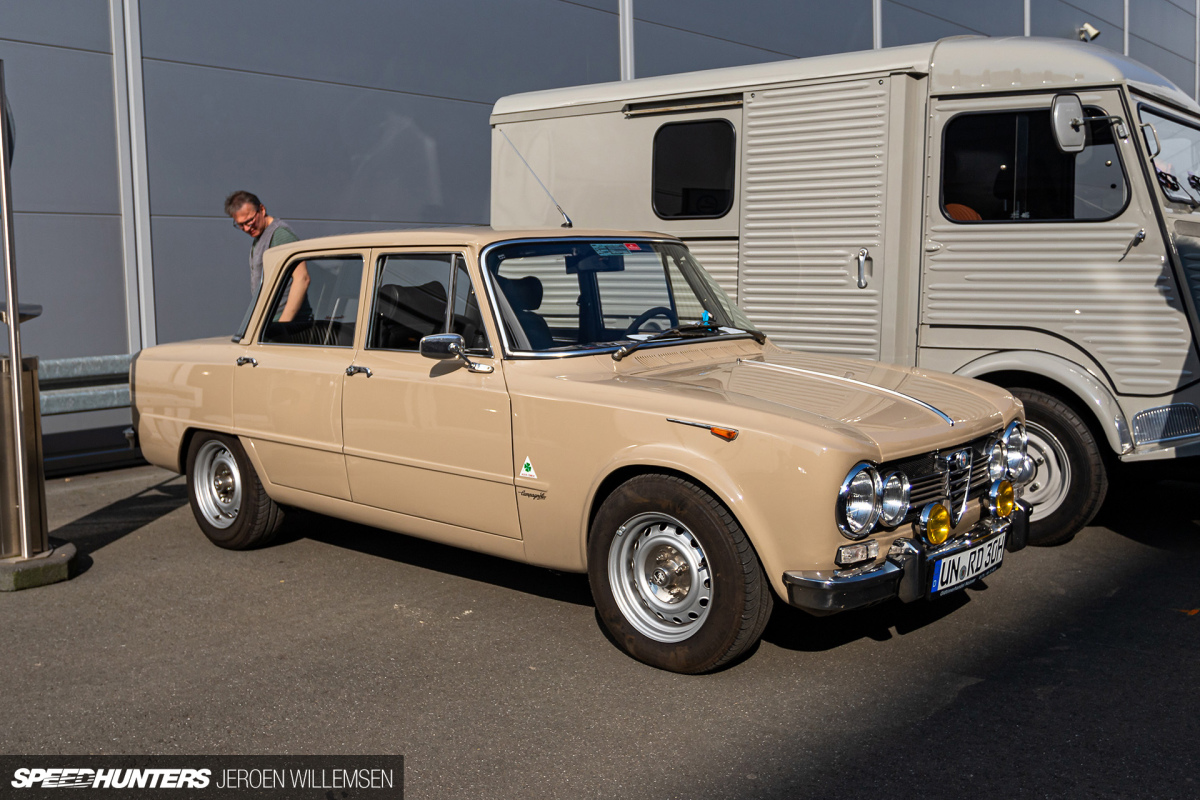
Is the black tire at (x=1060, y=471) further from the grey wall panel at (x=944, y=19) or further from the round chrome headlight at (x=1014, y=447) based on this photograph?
the grey wall panel at (x=944, y=19)

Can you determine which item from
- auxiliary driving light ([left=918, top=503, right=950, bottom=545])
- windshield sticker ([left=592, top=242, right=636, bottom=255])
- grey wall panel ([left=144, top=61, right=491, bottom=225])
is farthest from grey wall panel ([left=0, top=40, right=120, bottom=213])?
auxiliary driving light ([left=918, top=503, right=950, bottom=545])

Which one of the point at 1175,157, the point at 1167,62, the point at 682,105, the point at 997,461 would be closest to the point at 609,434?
the point at 997,461

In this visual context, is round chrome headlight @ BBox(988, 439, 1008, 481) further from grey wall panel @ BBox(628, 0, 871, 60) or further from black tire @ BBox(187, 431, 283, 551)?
grey wall panel @ BBox(628, 0, 871, 60)

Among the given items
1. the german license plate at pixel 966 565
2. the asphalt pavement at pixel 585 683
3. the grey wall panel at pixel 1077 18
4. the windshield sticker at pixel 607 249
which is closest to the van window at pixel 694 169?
the windshield sticker at pixel 607 249

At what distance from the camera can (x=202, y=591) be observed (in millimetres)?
5398

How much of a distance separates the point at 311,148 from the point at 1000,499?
25.8ft

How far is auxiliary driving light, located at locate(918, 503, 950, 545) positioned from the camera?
13.2 ft

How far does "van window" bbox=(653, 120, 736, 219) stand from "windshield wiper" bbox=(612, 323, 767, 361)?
7.02 ft

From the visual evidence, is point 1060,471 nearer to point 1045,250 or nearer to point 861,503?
point 1045,250

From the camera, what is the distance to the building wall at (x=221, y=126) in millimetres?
8656

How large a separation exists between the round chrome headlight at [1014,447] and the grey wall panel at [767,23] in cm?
954

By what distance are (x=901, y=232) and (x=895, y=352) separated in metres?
0.74

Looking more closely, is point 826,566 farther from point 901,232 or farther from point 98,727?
point 901,232

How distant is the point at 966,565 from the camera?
414 cm
